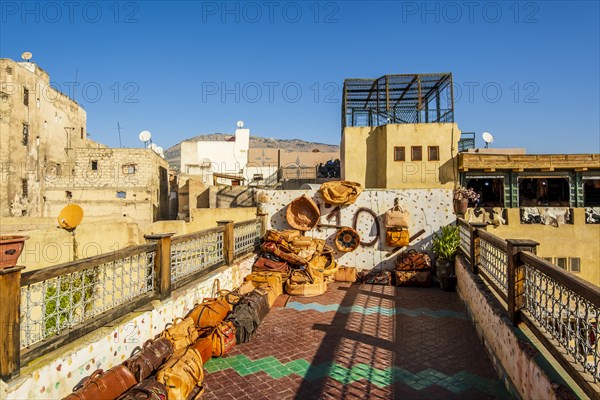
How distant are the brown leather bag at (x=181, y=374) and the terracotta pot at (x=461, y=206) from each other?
8.20 m

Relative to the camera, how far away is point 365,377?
4.75 metres

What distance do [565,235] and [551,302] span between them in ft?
45.5

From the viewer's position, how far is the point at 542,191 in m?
19.2

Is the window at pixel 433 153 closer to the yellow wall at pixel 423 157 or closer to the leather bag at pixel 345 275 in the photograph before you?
the yellow wall at pixel 423 157

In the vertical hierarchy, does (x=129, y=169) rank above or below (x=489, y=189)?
above

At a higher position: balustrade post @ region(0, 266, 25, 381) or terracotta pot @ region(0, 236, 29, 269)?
terracotta pot @ region(0, 236, 29, 269)

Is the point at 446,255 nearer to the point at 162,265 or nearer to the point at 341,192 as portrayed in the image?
the point at 341,192

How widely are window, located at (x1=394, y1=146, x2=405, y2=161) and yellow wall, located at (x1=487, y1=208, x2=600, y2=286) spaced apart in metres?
5.30

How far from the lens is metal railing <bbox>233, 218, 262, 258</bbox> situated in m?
9.12

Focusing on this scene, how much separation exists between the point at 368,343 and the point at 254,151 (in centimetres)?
3827

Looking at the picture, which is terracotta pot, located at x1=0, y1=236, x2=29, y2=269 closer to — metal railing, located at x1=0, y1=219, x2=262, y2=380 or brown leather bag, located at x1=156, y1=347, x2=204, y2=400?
metal railing, located at x1=0, y1=219, x2=262, y2=380

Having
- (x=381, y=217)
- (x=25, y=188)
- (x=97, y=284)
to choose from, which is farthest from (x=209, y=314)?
(x=25, y=188)

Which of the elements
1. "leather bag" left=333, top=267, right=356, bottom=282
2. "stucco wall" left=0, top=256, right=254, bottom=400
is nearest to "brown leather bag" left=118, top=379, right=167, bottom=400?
"stucco wall" left=0, top=256, right=254, bottom=400

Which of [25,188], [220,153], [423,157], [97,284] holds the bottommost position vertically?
[97,284]
